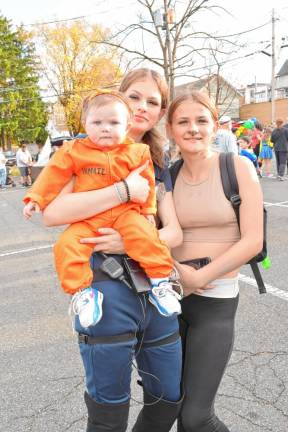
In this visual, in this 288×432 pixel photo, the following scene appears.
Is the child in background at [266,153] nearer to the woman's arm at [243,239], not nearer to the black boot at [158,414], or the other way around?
the woman's arm at [243,239]

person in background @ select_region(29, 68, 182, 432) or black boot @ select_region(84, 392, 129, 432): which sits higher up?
person in background @ select_region(29, 68, 182, 432)

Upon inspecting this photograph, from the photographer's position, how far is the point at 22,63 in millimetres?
48312

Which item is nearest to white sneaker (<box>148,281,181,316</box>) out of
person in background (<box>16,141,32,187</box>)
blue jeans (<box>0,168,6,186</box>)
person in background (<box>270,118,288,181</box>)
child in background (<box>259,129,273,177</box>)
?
person in background (<box>270,118,288,181</box>)

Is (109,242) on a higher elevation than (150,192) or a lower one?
lower

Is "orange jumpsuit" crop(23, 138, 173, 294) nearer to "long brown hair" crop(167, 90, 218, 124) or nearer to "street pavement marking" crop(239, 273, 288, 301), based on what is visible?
"long brown hair" crop(167, 90, 218, 124)

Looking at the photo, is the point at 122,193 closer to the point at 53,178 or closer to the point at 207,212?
the point at 53,178

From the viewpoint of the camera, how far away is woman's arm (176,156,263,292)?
5.70ft

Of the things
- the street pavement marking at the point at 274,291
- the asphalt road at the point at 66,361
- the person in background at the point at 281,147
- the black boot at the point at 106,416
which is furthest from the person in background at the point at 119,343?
the person in background at the point at 281,147

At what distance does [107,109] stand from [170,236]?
60 cm

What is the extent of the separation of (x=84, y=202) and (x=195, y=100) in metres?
0.71

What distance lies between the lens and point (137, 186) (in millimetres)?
1581

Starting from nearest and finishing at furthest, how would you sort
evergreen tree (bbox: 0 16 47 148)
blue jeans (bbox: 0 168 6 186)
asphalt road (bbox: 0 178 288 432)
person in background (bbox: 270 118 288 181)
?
1. asphalt road (bbox: 0 178 288 432)
2. person in background (bbox: 270 118 288 181)
3. blue jeans (bbox: 0 168 6 186)
4. evergreen tree (bbox: 0 16 47 148)

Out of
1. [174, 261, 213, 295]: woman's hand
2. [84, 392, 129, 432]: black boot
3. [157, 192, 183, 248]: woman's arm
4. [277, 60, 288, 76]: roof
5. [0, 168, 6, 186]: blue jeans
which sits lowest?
[0, 168, 6, 186]: blue jeans

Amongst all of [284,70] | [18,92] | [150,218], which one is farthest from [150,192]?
[284,70]
